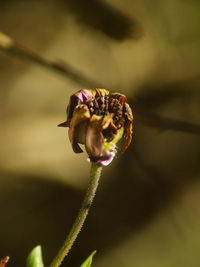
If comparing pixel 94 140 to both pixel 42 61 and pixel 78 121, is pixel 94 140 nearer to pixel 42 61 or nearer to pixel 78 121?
pixel 78 121

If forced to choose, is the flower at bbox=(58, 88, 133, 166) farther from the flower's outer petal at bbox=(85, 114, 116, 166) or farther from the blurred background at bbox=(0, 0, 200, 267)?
the blurred background at bbox=(0, 0, 200, 267)

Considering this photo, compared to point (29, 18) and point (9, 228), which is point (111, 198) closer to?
point (9, 228)

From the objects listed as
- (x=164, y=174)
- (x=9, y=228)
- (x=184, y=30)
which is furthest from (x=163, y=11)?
(x=9, y=228)

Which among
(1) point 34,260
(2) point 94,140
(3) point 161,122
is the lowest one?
(1) point 34,260

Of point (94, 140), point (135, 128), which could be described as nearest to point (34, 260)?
point (94, 140)

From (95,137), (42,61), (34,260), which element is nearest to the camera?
(95,137)

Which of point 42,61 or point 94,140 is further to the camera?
point 42,61

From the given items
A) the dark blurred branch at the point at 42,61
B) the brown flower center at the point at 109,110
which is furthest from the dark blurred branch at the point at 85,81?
the brown flower center at the point at 109,110

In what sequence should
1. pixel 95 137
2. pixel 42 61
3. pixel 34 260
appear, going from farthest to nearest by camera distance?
pixel 42 61 → pixel 34 260 → pixel 95 137

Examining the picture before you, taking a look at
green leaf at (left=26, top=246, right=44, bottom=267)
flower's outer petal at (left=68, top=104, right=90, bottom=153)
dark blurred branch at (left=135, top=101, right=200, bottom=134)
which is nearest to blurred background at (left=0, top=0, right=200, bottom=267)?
dark blurred branch at (left=135, top=101, right=200, bottom=134)
